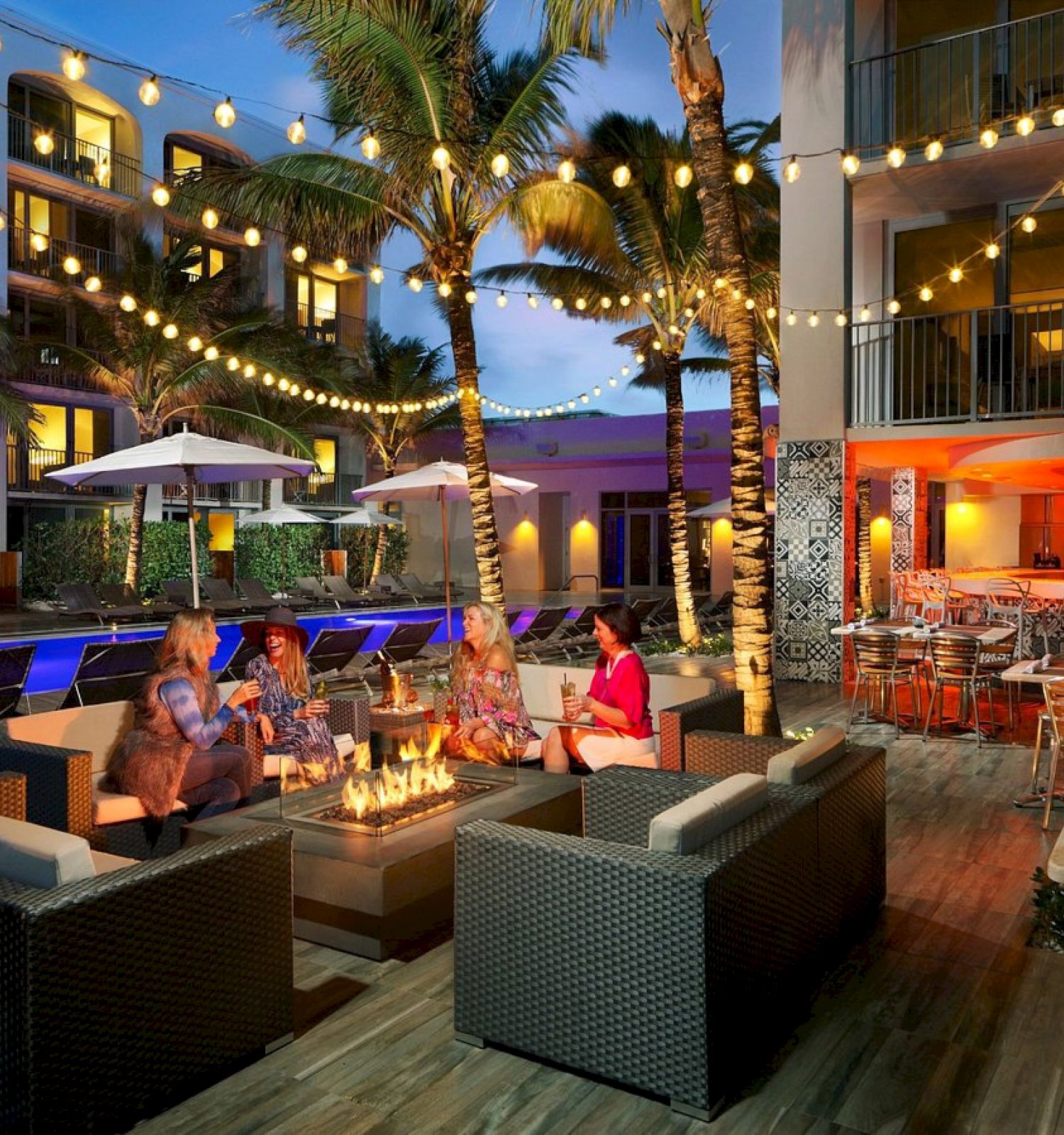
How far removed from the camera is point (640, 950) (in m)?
3.01

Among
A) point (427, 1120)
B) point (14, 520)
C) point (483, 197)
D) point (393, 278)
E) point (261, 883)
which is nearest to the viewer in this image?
point (427, 1120)

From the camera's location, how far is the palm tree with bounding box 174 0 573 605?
10.5 m

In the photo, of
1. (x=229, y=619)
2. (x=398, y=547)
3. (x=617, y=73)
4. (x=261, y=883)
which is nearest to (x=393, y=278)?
(x=398, y=547)

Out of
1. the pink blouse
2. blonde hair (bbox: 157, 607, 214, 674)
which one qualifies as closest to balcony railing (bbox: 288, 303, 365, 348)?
the pink blouse

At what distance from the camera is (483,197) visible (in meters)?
11.8

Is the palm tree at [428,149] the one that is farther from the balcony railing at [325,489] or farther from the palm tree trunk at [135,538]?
the balcony railing at [325,489]

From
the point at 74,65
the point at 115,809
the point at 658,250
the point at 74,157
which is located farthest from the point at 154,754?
the point at 74,157

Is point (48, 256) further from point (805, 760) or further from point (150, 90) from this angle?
point (805, 760)

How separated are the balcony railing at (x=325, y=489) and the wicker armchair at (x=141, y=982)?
29551 millimetres

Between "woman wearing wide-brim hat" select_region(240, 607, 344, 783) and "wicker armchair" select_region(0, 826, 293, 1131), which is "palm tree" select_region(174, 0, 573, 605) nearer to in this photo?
"woman wearing wide-brim hat" select_region(240, 607, 344, 783)

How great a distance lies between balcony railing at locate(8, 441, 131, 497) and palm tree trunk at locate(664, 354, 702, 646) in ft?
52.2

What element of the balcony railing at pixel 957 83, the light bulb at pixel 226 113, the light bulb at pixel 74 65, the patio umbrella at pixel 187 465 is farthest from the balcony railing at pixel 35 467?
the light bulb at pixel 74 65

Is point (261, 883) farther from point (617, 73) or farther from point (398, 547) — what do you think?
point (398, 547)

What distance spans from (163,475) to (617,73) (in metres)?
6.91
